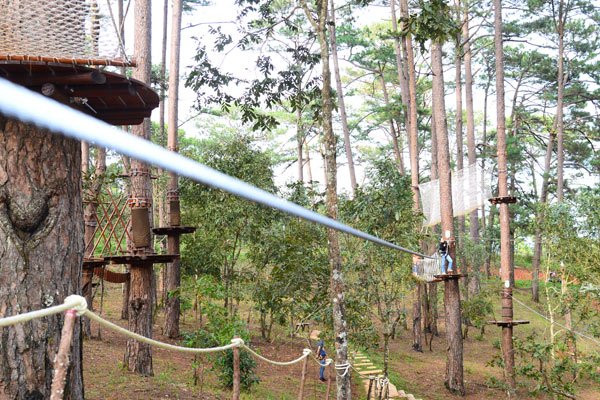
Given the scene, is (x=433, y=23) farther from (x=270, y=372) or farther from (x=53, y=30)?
(x=270, y=372)

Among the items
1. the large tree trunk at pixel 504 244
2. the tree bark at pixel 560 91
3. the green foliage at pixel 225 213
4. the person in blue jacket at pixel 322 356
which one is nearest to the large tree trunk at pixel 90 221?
the green foliage at pixel 225 213

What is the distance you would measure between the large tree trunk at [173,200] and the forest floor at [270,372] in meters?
0.38

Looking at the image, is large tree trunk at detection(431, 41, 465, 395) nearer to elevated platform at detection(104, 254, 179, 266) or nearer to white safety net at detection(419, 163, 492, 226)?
white safety net at detection(419, 163, 492, 226)

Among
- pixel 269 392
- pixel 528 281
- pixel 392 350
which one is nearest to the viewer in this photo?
pixel 269 392

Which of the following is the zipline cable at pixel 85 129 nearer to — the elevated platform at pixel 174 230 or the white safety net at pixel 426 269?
the elevated platform at pixel 174 230

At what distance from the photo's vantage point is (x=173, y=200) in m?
9.45

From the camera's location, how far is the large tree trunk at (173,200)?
9.26 metres

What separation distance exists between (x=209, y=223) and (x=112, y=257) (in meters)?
4.12

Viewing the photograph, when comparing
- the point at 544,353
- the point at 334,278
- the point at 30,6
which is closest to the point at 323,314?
the point at 334,278

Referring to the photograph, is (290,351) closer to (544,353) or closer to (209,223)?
(209,223)

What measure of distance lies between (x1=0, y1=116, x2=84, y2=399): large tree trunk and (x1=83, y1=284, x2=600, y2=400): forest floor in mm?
2631

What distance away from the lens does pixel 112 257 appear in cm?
633

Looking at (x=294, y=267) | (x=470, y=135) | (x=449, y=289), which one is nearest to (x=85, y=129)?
(x=294, y=267)

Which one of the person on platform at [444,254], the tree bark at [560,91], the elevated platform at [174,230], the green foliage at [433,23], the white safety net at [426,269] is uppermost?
the tree bark at [560,91]
